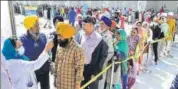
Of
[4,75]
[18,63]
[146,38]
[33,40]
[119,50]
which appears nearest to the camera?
[4,75]

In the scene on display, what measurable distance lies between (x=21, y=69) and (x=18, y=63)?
8 cm

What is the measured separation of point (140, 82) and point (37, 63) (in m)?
3.38

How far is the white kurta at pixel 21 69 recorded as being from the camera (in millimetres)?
2658

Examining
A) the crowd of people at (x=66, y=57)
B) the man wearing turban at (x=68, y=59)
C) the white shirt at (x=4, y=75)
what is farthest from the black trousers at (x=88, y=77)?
the white shirt at (x=4, y=75)

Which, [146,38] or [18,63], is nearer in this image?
[18,63]

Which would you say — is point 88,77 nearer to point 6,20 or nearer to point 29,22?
point 29,22

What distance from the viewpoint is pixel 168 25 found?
7.55 m

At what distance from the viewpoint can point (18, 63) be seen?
268 cm

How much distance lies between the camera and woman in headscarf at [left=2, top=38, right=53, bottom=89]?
8.66ft

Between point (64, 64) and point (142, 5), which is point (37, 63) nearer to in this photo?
point (64, 64)

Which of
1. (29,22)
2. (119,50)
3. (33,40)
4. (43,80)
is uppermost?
(29,22)

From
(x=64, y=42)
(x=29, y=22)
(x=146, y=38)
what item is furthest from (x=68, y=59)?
(x=146, y=38)

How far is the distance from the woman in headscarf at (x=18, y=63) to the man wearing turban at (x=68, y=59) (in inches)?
6.4

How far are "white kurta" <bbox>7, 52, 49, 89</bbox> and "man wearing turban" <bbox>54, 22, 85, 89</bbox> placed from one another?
201 mm
